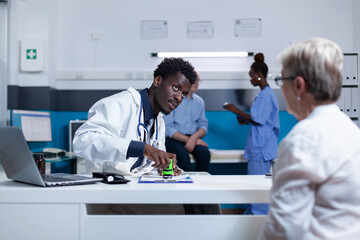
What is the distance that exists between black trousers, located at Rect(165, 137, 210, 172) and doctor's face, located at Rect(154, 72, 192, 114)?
1569 mm

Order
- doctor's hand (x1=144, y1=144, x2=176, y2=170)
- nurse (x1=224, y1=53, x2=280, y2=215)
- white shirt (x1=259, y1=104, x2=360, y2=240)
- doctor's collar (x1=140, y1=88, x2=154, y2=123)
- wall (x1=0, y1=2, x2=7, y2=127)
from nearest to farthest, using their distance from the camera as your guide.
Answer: white shirt (x1=259, y1=104, x2=360, y2=240) → doctor's hand (x1=144, y1=144, x2=176, y2=170) → doctor's collar (x1=140, y1=88, x2=154, y2=123) → nurse (x1=224, y1=53, x2=280, y2=215) → wall (x1=0, y1=2, x2=7, y2=127)

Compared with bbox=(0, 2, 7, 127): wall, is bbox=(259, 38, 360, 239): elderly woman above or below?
below

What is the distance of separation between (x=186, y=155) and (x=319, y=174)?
2.62 metres

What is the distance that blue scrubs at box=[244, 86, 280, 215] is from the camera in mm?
→ 3393

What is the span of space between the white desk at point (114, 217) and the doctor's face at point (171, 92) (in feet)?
2.63

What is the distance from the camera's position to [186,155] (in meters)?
3.43

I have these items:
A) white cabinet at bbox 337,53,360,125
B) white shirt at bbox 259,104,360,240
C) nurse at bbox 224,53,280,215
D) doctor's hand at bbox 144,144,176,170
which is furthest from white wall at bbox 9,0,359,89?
white shirt at bbox 259,104,360,240

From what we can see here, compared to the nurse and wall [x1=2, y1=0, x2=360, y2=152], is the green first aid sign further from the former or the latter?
the nurse

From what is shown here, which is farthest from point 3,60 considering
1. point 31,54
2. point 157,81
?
point 157,81

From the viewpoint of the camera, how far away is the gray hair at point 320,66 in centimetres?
91

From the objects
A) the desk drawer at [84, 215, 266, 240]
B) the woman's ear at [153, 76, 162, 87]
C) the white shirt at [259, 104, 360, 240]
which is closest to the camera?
the white shirt at [259, 104, 360, 240]

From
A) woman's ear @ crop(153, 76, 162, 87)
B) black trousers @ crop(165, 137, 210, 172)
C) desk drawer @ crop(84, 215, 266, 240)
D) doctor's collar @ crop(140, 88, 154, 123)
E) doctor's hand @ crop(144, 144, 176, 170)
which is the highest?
woman's ear @ crop(153, 76, 162, 87)

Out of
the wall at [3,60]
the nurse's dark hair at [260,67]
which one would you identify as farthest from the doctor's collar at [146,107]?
the wall at [3,60]

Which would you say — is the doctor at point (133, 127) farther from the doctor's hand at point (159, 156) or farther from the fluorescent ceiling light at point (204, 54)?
the fluorescent ceiling light at point (204, 54)
